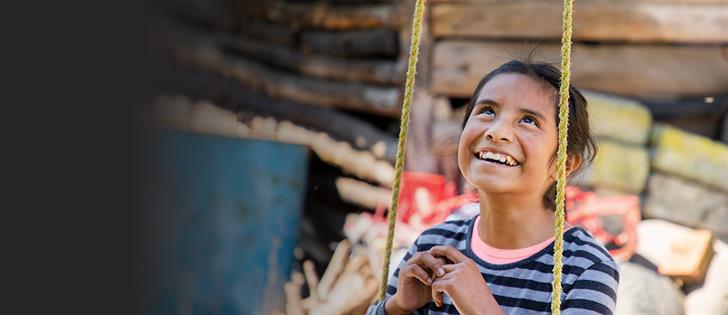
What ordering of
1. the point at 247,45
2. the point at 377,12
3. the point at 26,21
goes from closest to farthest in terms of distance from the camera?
the point at 26,21, the point at 377,12, the point at 247,45

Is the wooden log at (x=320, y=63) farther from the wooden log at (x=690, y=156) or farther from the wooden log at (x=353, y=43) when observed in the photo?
the wooden log at (x=690, y=156)

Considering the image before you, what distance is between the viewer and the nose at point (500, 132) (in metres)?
1.42

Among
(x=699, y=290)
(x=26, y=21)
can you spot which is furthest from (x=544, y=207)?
(x=699, y=290)

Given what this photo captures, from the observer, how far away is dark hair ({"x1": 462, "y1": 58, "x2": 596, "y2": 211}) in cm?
150

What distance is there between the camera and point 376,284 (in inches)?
148

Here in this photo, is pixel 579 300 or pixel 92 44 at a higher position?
pixel 92 44

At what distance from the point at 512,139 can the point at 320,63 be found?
340cm

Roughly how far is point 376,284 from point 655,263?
125 centimetres

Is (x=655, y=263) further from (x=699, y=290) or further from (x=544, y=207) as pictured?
(x=544, y=207)

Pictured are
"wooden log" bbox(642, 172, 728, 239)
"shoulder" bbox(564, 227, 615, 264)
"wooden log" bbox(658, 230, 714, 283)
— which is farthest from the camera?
"wooden log" bbox(642, 172, 728, 239)

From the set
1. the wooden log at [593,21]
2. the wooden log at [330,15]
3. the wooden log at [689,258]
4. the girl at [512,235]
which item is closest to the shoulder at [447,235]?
the girl at [512,235]

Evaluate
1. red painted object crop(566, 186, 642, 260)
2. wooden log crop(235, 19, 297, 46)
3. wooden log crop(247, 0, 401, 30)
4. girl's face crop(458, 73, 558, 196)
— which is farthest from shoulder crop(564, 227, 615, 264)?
wooden log crop(235, 19, 297, 46)

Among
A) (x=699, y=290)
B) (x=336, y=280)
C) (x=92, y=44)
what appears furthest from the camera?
(x=336, y=280)

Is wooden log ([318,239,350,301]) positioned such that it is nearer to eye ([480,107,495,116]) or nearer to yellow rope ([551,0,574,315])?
eye ([480,107,495,116])
